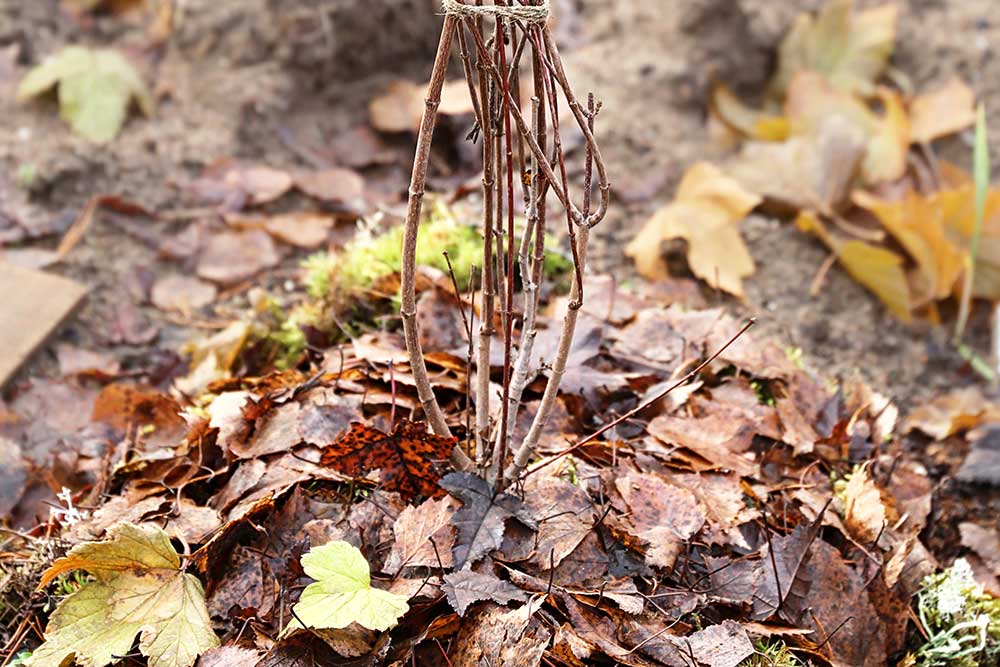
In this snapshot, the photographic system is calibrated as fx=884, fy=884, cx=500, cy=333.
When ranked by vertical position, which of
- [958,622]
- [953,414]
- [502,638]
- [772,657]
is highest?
[502,638]

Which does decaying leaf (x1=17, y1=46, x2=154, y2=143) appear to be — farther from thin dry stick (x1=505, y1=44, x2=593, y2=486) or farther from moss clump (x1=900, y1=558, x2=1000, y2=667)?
moss clump (x1=900, y1=558, x2=1000, y2=667)

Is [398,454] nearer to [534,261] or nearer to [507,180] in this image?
[534,261]

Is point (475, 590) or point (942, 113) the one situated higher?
point (942, 113)

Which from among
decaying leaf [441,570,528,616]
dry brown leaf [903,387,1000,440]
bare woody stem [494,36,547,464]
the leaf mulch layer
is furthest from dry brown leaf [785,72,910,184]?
decaying leaf [441,570,528,616]

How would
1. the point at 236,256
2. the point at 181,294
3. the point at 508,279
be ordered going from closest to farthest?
the point at 508,279 < the point at 181,294 < the point at 236,256

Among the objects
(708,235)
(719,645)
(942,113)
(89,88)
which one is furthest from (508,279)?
(942,113)

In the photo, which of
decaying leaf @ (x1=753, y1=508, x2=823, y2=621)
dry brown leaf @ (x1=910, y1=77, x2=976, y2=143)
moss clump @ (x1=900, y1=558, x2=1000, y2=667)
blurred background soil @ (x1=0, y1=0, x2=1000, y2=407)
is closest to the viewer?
decaying leaf @ (x1=753, y1=508, x2=823, y2=621)

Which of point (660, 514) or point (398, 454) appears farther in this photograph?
point (660, 514)
